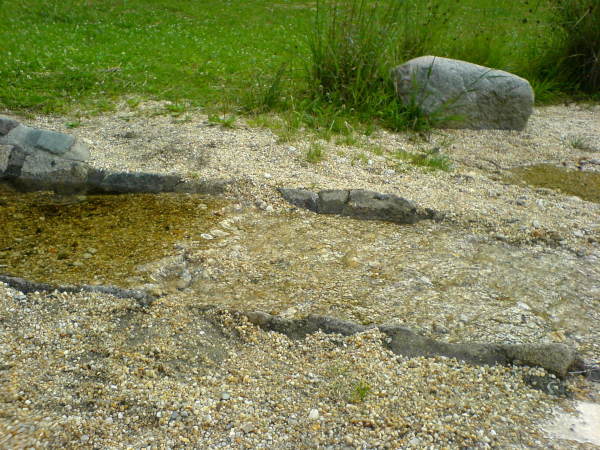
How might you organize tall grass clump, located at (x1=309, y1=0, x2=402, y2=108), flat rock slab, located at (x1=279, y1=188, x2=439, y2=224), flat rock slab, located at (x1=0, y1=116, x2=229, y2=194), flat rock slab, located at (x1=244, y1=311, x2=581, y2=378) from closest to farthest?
flat rock slab, located at (x1=244, y1=311, x2=581, y2=378)
flat rock slab, located at (x1=279, y1=188, x2=439, y2=224)
flat rock slab, located at (x1=0, y1=116, x2=229, y2=194)
tall grass clump, located at (x1=309, y1=0, x2=402, y2=108)

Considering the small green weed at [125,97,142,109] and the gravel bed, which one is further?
the small green weed at [125,97,142,109]

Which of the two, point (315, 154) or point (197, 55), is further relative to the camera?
point (197, 55)

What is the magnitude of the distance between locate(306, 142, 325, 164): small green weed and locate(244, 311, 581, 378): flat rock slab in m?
2.02

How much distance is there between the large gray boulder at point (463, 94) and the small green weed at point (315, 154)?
1.35m

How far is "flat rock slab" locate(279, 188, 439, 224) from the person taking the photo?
153 inches

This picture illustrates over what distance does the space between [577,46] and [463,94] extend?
2335mm

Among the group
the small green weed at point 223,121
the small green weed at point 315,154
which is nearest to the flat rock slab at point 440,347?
the small green weed at point 315,154

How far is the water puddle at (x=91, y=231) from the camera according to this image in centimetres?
315

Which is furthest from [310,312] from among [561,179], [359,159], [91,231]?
[561,179]

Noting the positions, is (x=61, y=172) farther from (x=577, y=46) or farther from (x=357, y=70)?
(x=577, y=46)

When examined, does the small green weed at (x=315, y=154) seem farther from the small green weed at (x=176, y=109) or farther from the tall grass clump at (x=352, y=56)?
the small green weed at (x=176, y=109)

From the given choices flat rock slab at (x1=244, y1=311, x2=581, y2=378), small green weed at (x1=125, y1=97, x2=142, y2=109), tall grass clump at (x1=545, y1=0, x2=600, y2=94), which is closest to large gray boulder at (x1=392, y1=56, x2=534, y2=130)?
tall grass clump at (x1=545, y1=0, x2=600, y2=94)

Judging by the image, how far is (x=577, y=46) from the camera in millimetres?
6926

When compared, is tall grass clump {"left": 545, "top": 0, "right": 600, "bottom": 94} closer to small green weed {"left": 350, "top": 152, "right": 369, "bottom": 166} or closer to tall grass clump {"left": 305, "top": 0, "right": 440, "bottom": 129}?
tall grass clump {"left": 305, "top": 0, "right": 440, "bottom": 129}
